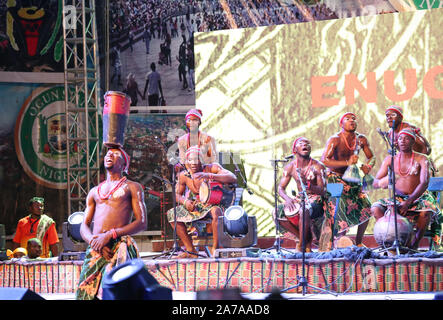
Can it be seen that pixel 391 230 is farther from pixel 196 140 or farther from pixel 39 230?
pixel 39 230

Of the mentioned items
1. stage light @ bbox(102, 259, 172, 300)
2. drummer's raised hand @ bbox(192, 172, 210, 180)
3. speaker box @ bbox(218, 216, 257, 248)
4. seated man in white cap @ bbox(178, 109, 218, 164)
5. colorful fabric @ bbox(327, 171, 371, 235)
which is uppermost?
seated man in white cap @ bbox(178, 109, 218, 164)

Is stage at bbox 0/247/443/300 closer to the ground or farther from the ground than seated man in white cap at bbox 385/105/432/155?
closer to the ground

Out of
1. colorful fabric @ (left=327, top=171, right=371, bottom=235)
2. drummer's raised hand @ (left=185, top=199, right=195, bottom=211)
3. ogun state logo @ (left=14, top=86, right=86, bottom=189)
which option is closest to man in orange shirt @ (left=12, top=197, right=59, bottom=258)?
drummer's raised hand @ (left=185, top=199, right=195, bottom=211)

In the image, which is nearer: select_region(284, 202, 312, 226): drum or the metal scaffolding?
select_region(284, 202, 312, 226): drum

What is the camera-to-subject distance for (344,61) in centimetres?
990

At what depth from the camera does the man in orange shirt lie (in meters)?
8.39

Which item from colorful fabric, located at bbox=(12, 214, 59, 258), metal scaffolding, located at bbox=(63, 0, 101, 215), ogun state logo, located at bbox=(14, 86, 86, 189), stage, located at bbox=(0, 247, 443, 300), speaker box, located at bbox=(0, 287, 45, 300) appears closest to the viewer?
speaker box, located at bbox=(0, 287, 45, 300)

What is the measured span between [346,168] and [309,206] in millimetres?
954

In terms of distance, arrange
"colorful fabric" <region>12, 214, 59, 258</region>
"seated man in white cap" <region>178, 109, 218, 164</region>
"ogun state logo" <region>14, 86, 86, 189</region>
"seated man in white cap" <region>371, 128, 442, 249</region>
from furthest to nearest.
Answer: "ogun state logo" <region>14, 86, 86, 189</region> < "colorful fabric" <region>12, 214, 59, 258</region> < "seated man in white cap" <region>178, 109, 218, 164</region> < "seated man in white cap" <region>371, 128, 442, 249</region>

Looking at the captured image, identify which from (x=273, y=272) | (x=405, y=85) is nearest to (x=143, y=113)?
(x=405, y=85)

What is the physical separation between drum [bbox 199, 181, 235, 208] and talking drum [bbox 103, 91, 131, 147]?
229 cm

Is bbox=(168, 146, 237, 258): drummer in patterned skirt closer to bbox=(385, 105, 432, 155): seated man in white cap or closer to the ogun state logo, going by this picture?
bbox=(385, 105, 432, 155): seated man in white cap

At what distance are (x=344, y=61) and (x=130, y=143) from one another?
4616mm
